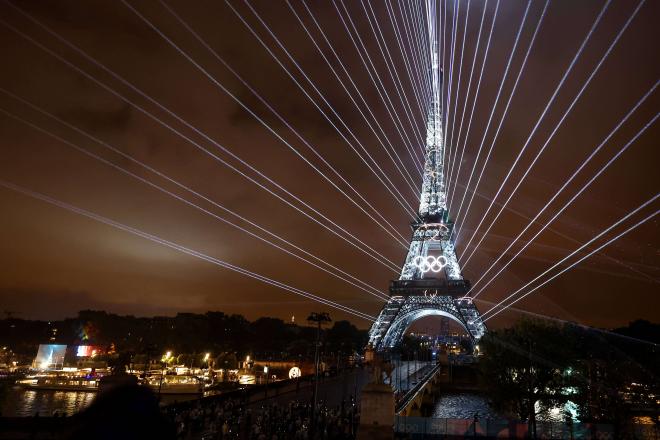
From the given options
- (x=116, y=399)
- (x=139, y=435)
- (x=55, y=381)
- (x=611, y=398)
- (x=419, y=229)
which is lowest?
(x=55, y=381)

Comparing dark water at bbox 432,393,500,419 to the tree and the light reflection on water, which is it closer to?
the tree

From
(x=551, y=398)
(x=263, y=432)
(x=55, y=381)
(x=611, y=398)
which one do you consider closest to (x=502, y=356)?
(x=551, y=398)

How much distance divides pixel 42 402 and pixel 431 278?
5995 cm

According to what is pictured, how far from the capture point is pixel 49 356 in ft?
201

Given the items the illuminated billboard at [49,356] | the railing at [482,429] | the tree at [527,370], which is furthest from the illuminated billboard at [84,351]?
the railing at [482,429]

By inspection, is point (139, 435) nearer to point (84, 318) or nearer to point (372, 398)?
point (372, 398)

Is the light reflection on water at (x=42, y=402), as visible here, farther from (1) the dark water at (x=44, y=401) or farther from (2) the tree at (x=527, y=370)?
(2) the tree at (x=527, y=370)

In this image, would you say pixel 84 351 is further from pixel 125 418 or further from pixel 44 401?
pixel 125 418

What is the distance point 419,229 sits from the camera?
8294cm

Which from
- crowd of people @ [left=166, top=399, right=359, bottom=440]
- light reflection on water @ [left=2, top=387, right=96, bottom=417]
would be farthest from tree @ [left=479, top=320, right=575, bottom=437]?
light reflection on water @ [left=2, top=387, right=96, bottom=417]

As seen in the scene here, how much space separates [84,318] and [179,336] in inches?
2075

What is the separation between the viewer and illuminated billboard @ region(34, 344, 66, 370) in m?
60.8

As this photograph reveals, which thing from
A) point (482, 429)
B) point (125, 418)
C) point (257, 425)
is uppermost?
point (125, 418)

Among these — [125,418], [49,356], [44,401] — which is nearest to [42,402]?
[44,401]
